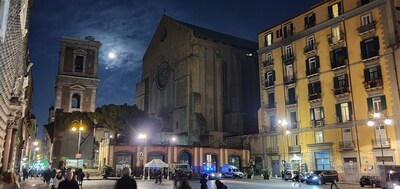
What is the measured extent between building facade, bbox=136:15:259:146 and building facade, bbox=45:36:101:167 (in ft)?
44.9

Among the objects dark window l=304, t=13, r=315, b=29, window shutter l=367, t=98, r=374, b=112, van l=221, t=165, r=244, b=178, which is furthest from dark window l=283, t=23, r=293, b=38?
van l=221, t=165, r=244, b=178

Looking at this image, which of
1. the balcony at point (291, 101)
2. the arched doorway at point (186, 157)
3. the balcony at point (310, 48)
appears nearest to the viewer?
the balcony at point (310, 48)

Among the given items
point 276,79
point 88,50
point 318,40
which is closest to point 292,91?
point 276,79

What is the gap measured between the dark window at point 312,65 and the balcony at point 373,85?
7.10 metres

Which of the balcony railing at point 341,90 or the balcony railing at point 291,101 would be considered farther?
the balcony railing at point 291,101

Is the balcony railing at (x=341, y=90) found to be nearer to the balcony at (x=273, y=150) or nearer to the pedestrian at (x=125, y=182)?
the balcony at (x=273, y=150)

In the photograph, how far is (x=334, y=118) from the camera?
40.5 m

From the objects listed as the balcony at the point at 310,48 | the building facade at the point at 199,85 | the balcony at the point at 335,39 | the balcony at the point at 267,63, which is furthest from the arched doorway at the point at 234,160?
the balcony at the point at 335,39

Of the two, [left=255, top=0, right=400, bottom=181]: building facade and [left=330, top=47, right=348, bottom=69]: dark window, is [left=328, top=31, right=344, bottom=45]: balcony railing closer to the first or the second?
[left=255, top=0, right=400, bottom=181]: building facade

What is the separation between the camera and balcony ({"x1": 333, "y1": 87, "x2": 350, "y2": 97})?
3931 centimetres

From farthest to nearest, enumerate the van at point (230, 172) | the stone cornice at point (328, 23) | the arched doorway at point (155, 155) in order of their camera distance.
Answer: the arched doorway at point (155, 155)
the van at point (230, 172)
the stone cornice at point (328, 23)

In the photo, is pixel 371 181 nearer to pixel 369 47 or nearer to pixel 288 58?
pixel 369 47

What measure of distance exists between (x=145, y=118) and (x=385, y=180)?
151 feet

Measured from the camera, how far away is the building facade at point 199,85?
63.5 metres
